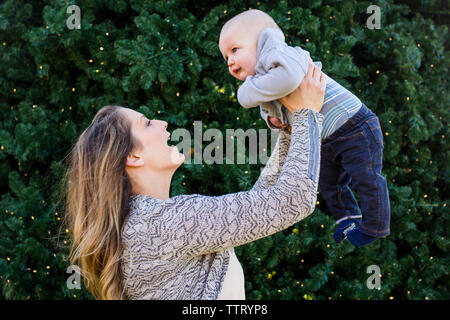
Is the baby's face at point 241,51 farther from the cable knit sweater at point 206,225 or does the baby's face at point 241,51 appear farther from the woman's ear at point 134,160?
the woman's ear at point 134,160

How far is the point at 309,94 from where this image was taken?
1593 millimetres

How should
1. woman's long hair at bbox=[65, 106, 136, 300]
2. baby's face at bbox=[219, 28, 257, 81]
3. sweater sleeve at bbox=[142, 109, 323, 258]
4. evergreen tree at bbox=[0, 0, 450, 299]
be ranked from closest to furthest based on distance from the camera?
1. sweater sleeve at bbox=[142, 109, 323, 258]
2. woman's long hair at bbox=[65, 106, 136, 300]
3. baby's face at bbox=[219, 28, 257, 81]
4. evergreen tree at bbox=[0, 0, 450, 299]

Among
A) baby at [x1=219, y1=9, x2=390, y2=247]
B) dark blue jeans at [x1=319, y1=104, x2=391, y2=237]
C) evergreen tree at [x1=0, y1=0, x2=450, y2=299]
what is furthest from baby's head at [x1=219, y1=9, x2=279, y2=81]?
evergreen tree at [x1=0, y1=0, x2=450, y2=299]

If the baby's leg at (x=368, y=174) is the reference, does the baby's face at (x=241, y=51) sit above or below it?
above

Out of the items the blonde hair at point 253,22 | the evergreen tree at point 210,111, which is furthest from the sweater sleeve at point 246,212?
the evergreen tree at point 210,111

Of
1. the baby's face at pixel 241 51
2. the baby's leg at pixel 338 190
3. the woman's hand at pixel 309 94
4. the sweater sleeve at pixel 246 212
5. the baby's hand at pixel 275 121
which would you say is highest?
the baby's face at pixel 241 51

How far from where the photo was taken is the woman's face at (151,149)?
5.34ft

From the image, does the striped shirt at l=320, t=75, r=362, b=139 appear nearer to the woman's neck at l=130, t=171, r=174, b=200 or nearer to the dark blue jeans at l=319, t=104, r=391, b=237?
the dark blue jeans at l=319, t=104, r=391, b=237

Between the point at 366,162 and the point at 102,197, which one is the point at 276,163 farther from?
the point at 102,197

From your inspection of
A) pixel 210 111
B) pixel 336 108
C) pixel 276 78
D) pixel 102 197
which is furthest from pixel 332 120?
pixel 210 111

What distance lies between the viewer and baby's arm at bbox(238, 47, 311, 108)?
162 centimetres

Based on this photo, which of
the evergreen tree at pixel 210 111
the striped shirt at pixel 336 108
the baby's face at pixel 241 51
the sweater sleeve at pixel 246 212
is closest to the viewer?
the sweater sleeve at pixel 246 212

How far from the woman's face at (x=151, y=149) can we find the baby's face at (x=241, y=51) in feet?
1.82
